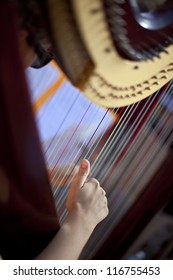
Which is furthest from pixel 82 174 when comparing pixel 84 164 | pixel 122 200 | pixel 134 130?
pixel 122 200

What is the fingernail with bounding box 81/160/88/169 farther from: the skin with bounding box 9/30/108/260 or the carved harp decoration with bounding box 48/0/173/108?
the carved harp decoration with bounding box 48/0/173/108

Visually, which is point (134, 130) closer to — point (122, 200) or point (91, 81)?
point (122, 200)

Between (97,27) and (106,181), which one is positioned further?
(106,181)

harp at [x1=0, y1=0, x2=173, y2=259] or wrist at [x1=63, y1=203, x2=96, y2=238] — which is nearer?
harp at [x1=0, y1=0, x2=173, y2=259]

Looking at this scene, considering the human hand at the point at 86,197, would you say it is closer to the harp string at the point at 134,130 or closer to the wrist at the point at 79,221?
the wrist at the point at 79,221

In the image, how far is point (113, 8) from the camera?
1.85 ft

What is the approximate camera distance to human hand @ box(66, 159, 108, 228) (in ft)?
2.86

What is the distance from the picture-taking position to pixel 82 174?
90 centimetres

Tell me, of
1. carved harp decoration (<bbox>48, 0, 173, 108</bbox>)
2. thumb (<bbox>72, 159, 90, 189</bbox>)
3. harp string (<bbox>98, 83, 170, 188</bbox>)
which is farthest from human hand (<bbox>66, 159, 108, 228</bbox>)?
carved harp decoration (<bbox>48, 0, 173, 108</bbox>)

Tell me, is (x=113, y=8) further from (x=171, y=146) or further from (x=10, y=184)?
(x=171, y=146)

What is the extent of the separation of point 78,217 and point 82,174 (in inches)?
3.8

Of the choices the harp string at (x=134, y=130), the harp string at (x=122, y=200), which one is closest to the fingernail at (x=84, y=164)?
the harp string at (x=134, y=130)
